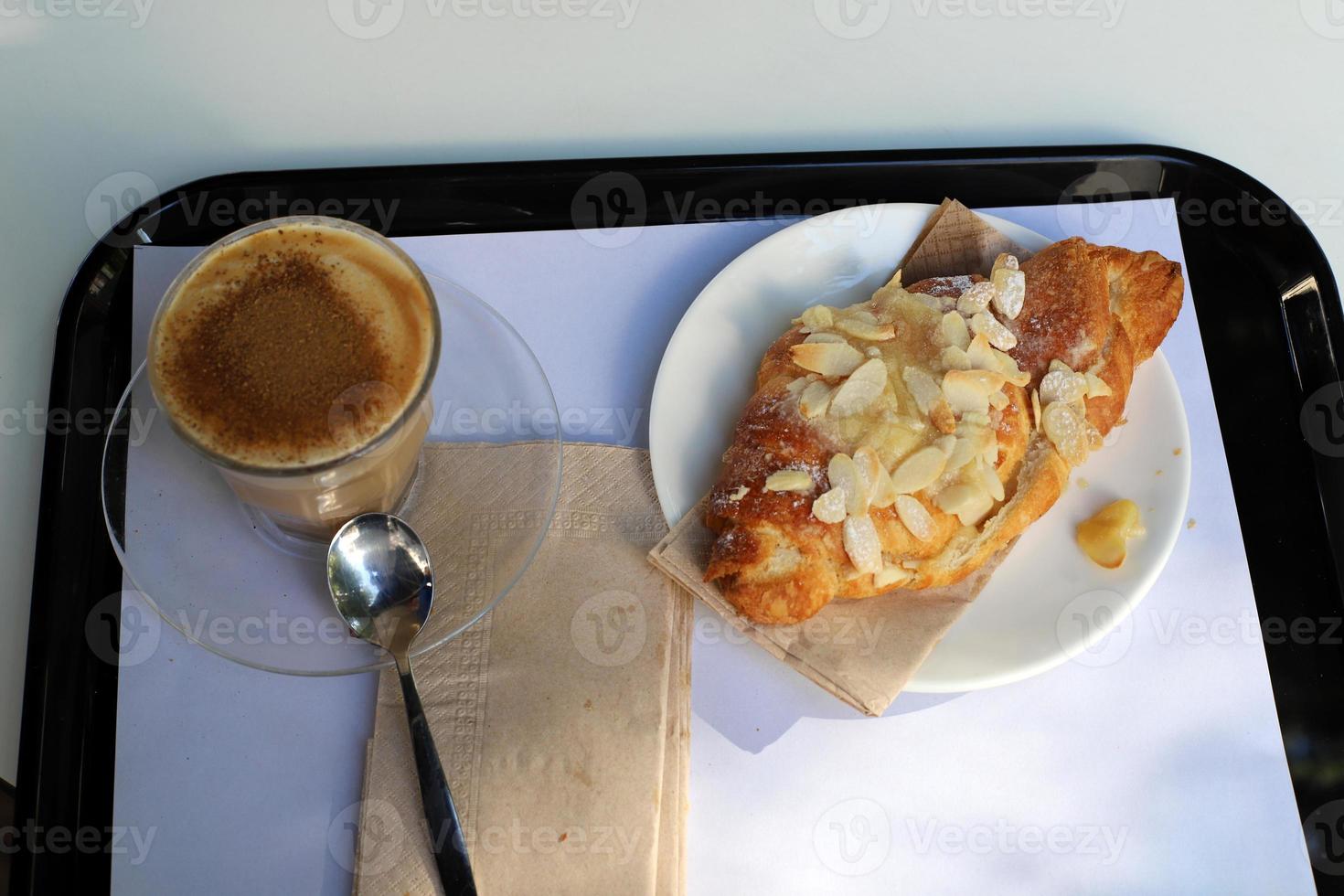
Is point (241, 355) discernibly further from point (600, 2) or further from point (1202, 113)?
point (1202, 113)

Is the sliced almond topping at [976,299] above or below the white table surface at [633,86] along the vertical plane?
below

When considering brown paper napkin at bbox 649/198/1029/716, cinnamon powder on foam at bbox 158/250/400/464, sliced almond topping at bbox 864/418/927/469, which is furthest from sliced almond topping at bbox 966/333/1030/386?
cinnamon powder on foam at bbox 158/250/400/464

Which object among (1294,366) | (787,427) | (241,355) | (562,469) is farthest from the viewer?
(1294,366)

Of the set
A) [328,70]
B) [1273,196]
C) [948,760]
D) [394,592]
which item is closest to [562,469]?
[394,592]

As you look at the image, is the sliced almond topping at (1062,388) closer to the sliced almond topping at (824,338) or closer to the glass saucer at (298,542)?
the sliced almond topping at (824,338)

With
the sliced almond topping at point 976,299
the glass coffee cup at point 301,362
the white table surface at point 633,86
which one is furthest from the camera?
the white table surface at point 633,86

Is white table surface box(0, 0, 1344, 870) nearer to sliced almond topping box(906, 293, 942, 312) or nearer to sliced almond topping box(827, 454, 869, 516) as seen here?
sliced almond topping box(906, 293, 942, 312)

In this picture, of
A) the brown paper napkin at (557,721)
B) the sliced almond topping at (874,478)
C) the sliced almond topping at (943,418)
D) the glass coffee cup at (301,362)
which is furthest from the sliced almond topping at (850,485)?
the glass coffee cup at (301,362)
